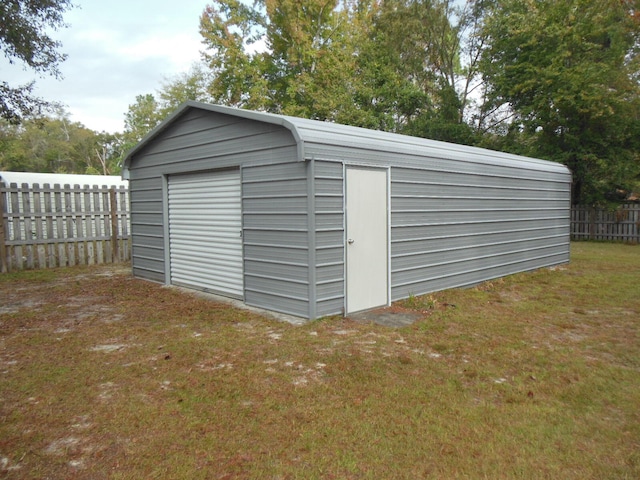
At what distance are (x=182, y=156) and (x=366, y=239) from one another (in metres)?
3.72

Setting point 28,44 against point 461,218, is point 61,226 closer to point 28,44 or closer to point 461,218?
point 28,44

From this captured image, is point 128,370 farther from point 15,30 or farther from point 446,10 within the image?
point 446,10

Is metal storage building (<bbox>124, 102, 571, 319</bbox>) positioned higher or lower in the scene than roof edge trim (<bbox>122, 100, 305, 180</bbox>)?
lower

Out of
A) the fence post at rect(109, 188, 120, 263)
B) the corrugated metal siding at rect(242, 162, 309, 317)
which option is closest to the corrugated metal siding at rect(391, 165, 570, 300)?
the corrugated metal siding at rect(242, 162, 309, 317)

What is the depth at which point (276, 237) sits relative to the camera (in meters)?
5.82

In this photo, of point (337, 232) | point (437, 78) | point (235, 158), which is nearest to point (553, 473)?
point (337, 232)

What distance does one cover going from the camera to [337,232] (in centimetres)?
554

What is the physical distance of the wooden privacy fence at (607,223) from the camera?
51.8 feet

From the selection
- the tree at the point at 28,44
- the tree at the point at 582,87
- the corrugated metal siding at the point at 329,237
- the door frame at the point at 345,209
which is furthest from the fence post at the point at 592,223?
the tree at the point at 28,44

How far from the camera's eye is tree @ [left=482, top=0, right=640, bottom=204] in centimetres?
1578

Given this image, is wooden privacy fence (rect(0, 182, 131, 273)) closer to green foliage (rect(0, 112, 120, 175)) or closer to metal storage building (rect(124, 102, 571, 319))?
metal storage building (rect(124, 102, 571, 319))

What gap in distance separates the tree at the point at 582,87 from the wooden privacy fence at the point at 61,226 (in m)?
16.1

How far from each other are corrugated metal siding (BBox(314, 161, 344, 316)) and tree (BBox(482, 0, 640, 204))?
1457 centimetres

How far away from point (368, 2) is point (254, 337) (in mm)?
25592
